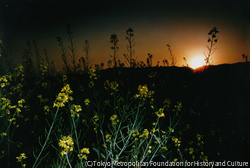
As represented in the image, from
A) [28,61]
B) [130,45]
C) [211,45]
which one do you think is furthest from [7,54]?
[211,45]

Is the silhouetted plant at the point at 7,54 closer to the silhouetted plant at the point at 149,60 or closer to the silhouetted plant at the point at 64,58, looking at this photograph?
the silhouetted plant at the point at 64,58

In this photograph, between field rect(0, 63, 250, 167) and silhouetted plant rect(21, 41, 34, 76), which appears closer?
field rect(0, 63, 250, 167)

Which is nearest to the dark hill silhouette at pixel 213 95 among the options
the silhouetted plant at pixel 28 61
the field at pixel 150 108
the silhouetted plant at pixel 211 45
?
the field at pixel 150 108

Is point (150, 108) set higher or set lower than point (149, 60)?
lower

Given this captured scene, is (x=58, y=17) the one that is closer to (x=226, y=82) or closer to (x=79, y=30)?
(x=79, y=30)

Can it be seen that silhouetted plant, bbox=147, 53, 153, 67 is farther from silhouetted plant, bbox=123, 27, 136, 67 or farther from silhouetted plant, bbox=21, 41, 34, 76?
silhouetted plant, bbox=21, 41, 34, 76

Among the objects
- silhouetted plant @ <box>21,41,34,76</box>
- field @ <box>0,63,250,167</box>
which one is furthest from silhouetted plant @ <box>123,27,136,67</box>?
silhouetted plant @ <box>21,41,34,76</box>

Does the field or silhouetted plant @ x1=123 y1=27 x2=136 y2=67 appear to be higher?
silhouetted plant @ x1=123 y1=27 x2=136 y2=67

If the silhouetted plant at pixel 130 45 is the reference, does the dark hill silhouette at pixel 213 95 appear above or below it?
below

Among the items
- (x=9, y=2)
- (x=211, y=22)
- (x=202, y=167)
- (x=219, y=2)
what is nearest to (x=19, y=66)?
(x=9, y=2)

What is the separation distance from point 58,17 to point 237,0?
2781 mm

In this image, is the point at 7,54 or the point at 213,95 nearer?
the point at 7,54

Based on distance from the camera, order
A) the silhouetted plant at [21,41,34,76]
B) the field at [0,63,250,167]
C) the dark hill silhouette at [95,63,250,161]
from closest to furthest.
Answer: the field at [0,63,250,167], the dark hill silhouette at [95,63,250,161], the silhouetted plant at [21,41,34,76]

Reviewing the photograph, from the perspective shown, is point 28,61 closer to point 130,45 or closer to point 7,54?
point 7,54
